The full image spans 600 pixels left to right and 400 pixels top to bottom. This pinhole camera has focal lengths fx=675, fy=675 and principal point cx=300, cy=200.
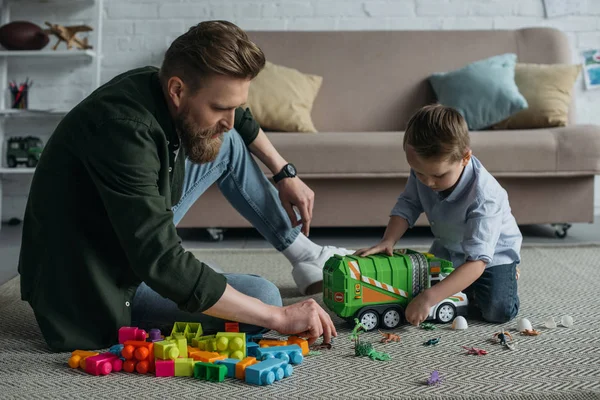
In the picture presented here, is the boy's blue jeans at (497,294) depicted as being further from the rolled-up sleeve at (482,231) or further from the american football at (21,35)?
the american football at (21,35)

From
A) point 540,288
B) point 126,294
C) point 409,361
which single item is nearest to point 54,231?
point 126,294

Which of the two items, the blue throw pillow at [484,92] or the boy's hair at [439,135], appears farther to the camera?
the blue throw pillow at [484,92]

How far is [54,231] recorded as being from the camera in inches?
52.6

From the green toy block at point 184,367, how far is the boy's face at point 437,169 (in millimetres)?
672

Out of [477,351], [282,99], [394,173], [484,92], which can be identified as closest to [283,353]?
[477,351]

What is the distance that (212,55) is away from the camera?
3.95 feet

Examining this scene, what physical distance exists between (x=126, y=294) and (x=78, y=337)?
0.13m

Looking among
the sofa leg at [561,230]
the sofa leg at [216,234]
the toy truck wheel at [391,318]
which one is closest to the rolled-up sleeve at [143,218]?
the toy truck wheel at [391,318]

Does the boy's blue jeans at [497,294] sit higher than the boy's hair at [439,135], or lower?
lower

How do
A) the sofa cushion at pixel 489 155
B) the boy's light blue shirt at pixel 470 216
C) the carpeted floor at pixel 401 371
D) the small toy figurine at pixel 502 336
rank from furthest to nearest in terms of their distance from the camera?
the sofa cushion at pixel 489 155, the boy's light blue shirt at pixel 470 216, the small toy figurine at pixel 502 336, the carpeted floor at pixel 401 371

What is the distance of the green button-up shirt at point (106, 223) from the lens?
3.90 feet

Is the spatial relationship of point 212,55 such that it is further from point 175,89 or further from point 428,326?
point 428,326

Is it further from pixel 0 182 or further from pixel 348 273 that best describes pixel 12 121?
pixel 348 273

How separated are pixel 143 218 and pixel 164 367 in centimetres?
29
